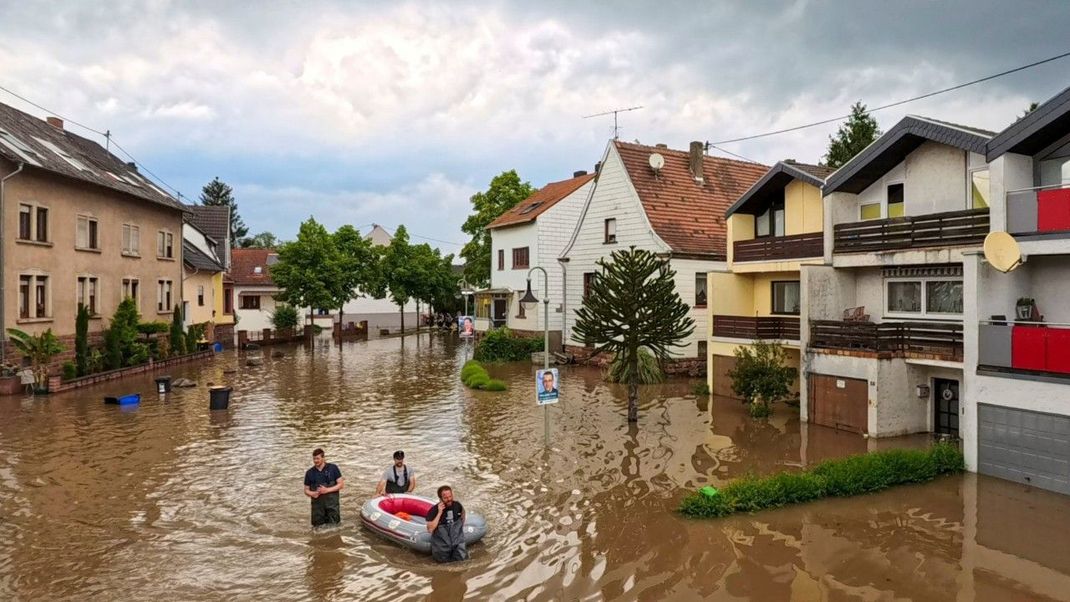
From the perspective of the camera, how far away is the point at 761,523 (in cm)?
1220

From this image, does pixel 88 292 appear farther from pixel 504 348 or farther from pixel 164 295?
pixel 504 348

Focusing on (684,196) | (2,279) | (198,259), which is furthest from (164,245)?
(684,196)

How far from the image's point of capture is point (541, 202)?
44312 mm

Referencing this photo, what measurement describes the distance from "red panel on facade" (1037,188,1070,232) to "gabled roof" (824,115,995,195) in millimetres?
2304

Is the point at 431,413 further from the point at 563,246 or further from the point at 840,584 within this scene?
the point at 563,246

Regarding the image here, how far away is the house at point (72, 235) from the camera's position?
26109 millimetres

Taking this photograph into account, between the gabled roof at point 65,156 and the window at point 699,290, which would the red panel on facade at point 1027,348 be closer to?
the window at point 699,290

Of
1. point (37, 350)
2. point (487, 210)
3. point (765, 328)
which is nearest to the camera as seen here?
point (765, 328)

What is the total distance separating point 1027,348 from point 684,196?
20.5 meters

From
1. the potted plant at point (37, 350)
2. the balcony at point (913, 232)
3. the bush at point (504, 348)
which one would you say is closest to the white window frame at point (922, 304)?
the balcony at point (913, 232)

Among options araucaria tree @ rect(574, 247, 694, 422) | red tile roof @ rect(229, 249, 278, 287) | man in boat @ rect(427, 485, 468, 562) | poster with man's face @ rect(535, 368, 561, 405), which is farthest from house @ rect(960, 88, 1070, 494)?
red tile roof @ rect(229, 249, 278, 287)

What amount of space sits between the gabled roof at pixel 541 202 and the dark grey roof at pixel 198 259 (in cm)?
1830

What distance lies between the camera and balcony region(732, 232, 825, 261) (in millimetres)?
21984

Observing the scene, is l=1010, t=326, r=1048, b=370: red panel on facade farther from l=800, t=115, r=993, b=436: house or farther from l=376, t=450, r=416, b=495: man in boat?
l=376, t=450, r=416, b=495: man in boat
